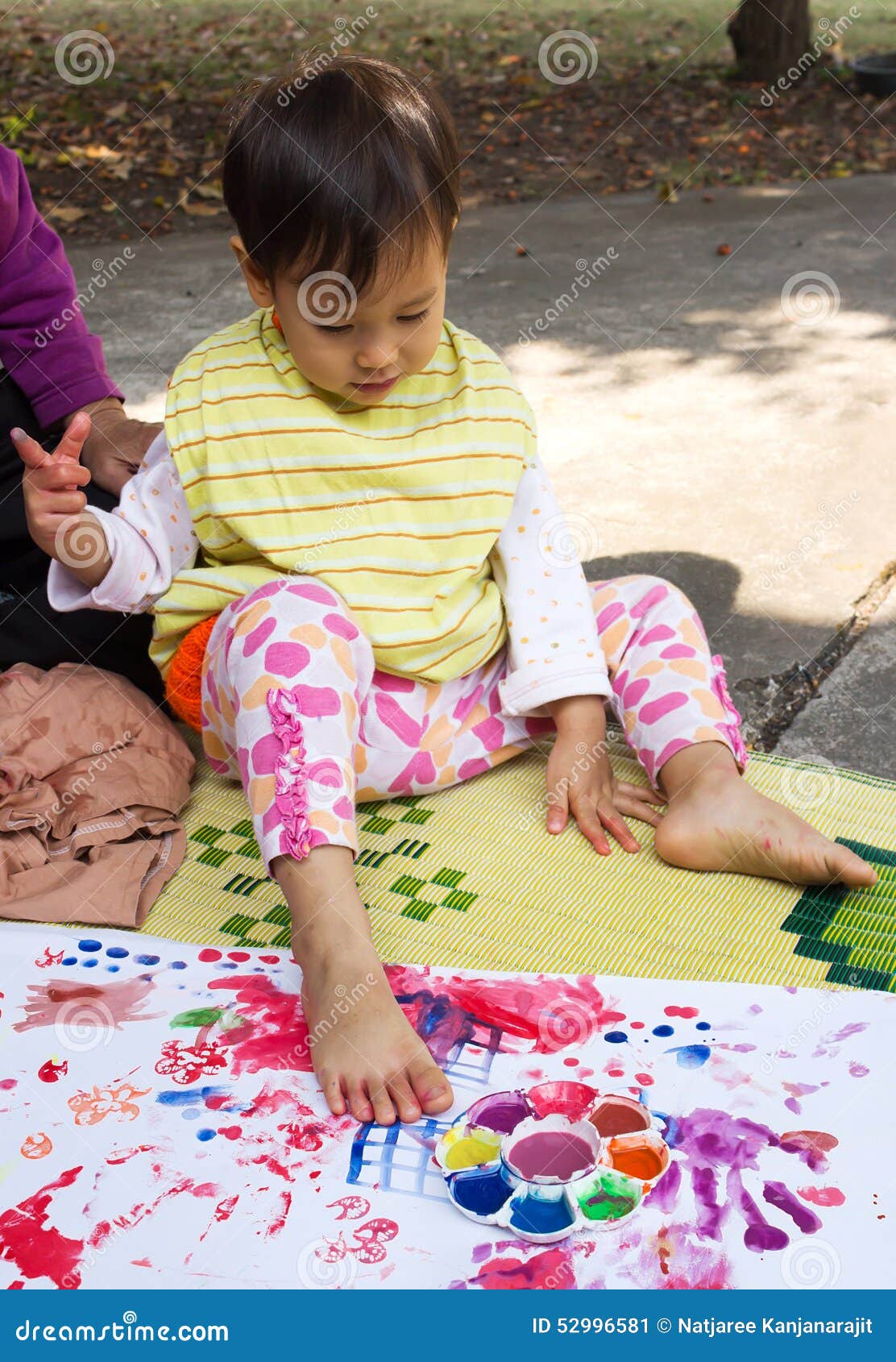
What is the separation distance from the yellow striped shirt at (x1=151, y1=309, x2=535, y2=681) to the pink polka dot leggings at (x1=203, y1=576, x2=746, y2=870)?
0.19 feet

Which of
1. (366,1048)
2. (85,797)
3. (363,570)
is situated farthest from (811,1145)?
(85,797)

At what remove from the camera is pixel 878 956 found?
1.47 meters

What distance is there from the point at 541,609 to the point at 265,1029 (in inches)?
25.6

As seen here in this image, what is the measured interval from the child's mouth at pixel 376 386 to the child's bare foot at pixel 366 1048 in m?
0.66

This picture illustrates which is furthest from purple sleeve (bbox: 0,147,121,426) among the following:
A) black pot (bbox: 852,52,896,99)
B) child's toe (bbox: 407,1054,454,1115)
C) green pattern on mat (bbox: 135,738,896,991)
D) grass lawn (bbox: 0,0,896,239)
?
black pot (bbox: 852,52,896,99)

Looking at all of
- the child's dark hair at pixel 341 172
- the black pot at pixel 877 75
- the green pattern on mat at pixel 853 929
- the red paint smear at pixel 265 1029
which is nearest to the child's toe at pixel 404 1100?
the red paint smear at pixel 265 1029

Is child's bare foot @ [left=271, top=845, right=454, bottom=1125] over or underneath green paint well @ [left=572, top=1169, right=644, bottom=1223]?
underneath

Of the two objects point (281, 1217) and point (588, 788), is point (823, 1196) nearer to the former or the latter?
point (281, 1217)

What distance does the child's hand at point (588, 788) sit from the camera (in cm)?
170

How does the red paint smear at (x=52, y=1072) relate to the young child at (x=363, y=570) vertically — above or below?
below

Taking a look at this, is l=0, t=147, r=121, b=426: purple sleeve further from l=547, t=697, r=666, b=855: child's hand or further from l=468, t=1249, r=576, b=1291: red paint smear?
l=468, t=1249, r=576, b=1291: red paint smear

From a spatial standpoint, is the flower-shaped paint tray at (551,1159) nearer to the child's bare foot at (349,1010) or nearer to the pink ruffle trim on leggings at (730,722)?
the child's bare foot at (349,1010)

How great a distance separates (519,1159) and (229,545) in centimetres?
82

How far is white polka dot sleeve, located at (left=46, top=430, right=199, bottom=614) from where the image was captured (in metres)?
1.63
